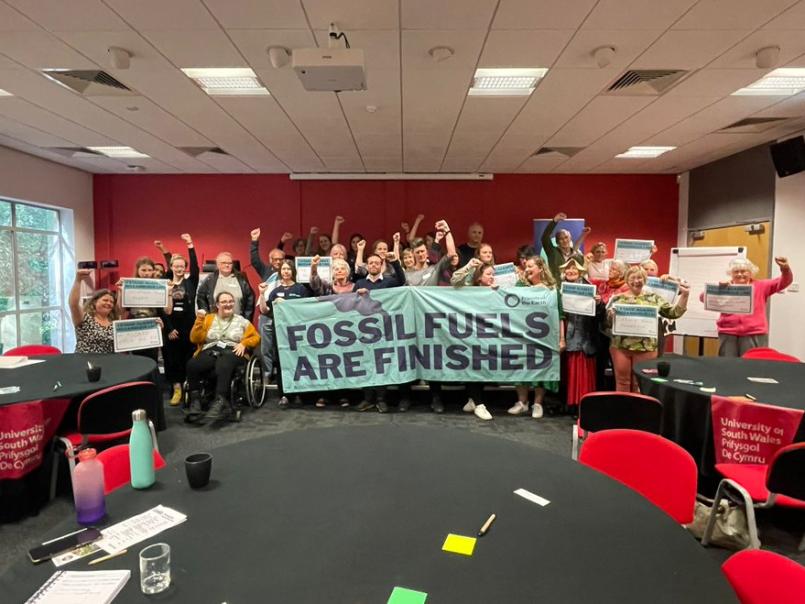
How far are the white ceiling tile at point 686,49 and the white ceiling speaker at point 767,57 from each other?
0.28m

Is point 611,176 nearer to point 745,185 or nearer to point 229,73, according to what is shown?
point 745,185

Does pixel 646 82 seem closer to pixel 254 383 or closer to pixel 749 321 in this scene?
pixel 749 321

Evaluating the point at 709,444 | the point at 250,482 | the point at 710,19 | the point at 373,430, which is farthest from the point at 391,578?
the point at 710,19

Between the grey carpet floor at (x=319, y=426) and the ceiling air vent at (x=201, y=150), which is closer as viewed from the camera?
the grey carpet floor at (x=319, y=426)

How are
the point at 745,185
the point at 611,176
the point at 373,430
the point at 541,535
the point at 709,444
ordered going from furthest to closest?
the point at 611,176 → the point at 745,185 → the point at 709,444 → the point at 373,430 → the point at 541,535

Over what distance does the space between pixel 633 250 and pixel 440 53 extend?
11.4 ft

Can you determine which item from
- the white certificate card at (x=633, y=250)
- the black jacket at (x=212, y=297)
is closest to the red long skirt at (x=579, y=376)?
the white certificate card at (x=633, y=250)

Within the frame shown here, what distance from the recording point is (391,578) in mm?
1025

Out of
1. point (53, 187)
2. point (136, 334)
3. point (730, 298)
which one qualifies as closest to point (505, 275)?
point (730, 298)

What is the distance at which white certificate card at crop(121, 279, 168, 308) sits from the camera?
4363mm

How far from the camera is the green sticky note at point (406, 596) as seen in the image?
95 centimetres

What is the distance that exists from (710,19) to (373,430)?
3251 millimetres

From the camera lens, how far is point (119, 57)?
329cm

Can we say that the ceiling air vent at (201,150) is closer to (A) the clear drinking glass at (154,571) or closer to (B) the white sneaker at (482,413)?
(B) the white sneaker at (482,413)
